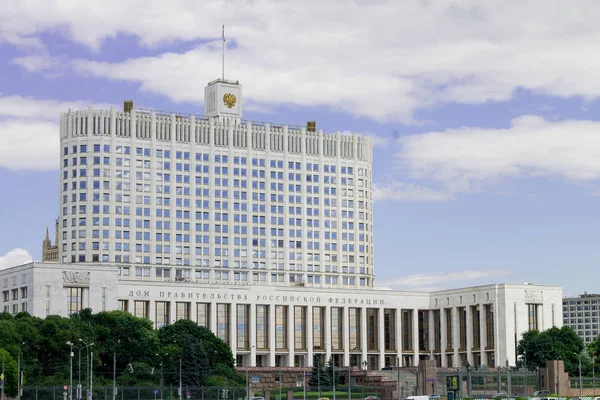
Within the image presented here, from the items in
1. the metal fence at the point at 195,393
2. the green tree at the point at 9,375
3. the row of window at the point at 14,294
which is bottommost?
the metal fence at the point at 195,393

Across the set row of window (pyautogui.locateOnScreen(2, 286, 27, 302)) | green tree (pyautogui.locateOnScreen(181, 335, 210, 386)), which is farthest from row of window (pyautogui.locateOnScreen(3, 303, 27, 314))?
green tree (pyautogui.locateOnScreen(181, 335, 210, 386))

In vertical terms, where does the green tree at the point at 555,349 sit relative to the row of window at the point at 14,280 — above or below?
below

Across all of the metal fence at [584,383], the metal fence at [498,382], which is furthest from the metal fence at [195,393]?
the metal fence at [584,383]

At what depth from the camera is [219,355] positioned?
17962cm

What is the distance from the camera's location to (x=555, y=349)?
191875 millimetres

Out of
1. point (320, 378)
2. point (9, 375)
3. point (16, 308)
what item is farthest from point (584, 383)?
point (16, 308)

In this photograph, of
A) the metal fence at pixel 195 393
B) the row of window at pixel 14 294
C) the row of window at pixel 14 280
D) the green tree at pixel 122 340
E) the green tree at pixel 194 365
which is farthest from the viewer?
the row of window at pixel 14 294

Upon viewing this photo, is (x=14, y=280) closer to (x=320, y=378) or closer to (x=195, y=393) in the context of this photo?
(x=195, y=393)

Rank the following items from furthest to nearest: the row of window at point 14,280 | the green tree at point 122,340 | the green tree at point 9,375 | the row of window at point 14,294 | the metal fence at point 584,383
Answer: the row of window at point 14,294
the row of window at point 14,280
the metal fence at point 584,383
the green tree at point 122,340
the green tree at point 9,375

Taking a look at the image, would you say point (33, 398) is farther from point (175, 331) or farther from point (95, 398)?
point (175, 331)

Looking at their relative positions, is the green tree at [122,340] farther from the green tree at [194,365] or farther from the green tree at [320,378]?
the green tree at [320,378]

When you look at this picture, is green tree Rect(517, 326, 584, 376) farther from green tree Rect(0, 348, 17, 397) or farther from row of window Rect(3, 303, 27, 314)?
green tree Rect(0, 348, 17, 397)

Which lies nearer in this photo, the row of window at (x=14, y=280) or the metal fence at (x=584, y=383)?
the metal fence at (x=584, y=383)

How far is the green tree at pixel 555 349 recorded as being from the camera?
629 ft
